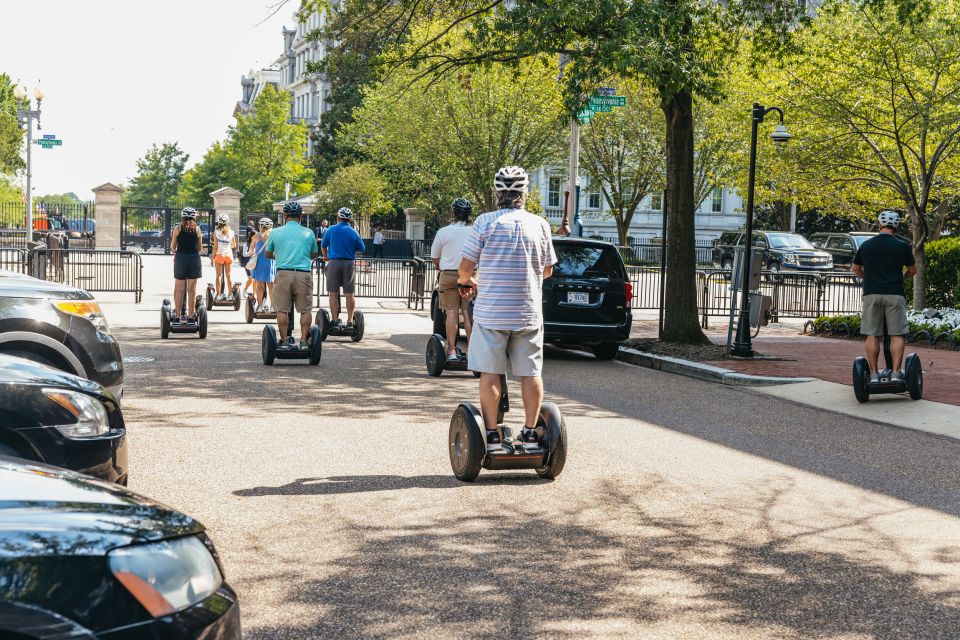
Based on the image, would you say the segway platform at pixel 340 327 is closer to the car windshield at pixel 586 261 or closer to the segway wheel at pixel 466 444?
Result: the car windshield at pixel 586 261

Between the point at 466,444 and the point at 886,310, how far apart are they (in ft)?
21.3

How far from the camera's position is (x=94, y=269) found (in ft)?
89.1

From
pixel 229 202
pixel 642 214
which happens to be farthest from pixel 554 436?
pixel 642 214

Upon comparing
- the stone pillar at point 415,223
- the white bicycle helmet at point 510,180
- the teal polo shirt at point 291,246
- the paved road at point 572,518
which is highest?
the stone pillar at point 415,223

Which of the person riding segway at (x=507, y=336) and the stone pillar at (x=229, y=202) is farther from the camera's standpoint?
the stone pillar at (x=229, y=202)

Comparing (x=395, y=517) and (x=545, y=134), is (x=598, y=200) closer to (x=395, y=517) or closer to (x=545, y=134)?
(x=545, y=134)

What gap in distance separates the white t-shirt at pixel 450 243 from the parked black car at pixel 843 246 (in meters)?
29.4

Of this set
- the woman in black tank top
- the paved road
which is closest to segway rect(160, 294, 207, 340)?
the woman in black tank top

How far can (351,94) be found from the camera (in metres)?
70.1

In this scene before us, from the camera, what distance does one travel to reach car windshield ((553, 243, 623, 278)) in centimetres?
1592

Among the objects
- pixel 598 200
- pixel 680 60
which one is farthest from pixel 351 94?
pixel 680 60

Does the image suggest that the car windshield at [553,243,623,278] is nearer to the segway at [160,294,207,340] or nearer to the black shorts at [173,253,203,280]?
the black shorts at [173,253,203,280]

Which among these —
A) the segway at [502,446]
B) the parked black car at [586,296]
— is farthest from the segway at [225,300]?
the segway at [502,446]

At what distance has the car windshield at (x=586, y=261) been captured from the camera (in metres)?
15.9
